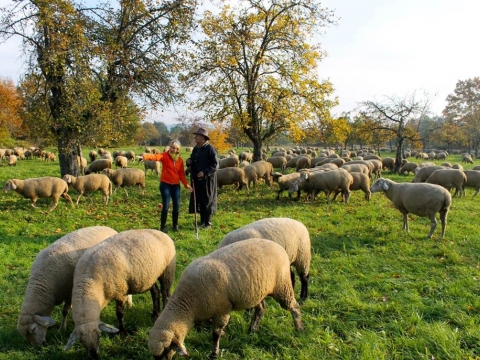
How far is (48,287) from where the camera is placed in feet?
13.9

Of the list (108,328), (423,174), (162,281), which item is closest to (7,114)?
(423,174)

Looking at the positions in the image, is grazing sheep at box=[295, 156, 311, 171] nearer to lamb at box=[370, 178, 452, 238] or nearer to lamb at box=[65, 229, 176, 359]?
lamb at box=[370, 178, 452, 238]

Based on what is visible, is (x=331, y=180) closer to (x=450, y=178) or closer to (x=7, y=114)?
(x=450, y=178)

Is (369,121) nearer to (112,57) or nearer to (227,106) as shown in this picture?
(227,106)

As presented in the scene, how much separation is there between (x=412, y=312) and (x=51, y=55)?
40.7 ft

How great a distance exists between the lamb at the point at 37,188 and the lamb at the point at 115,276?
7.77 m

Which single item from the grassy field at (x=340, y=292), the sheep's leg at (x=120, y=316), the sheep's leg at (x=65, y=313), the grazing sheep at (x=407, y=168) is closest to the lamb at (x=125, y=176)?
the grassy field at (x=340, y=292)

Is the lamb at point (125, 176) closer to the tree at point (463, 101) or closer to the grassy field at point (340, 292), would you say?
the grassy field at point (340, 292)

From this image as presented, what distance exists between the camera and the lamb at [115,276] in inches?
143

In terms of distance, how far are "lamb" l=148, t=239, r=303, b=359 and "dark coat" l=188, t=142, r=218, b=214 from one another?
4.58 meters

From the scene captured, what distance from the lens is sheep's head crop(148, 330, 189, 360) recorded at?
3.29 meters

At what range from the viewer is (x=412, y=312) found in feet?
14.6

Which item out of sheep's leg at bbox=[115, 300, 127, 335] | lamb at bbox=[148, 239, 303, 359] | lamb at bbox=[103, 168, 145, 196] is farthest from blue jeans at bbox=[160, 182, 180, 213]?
lamb at bbox=[103, 168, 145, 196]

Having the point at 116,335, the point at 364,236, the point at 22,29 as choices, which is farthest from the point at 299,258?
the point at 22,29
